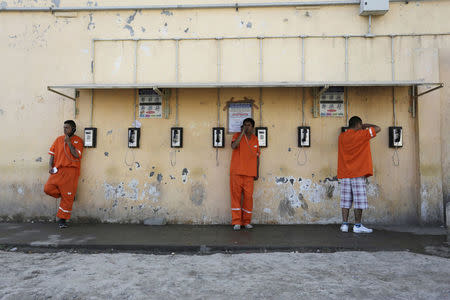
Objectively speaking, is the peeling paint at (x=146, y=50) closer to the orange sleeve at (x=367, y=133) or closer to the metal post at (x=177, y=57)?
the metal post at (x=177, y=57)

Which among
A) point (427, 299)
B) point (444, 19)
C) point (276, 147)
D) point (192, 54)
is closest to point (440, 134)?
point (444, 19)

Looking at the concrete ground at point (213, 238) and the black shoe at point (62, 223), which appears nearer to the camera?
the concrete ground at point (213, 238)

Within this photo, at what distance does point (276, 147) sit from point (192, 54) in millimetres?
2497

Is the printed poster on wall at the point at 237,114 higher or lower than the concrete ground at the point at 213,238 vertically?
higher

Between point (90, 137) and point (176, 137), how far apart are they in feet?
5.71

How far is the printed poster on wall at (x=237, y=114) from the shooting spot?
588 cm

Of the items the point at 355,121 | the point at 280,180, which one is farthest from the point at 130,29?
the point at 355,121

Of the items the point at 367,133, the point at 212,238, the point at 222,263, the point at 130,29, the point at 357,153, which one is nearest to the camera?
the point at 222,263

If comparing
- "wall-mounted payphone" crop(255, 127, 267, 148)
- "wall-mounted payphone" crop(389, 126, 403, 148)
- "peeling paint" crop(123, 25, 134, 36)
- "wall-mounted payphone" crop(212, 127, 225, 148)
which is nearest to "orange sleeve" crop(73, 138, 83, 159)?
"peeling paint" crop(123, 25, 134, 36)

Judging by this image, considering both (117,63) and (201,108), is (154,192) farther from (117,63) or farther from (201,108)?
(117,63)

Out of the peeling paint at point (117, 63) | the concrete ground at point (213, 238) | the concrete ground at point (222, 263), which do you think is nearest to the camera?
the concrete ground at point (222, 263)

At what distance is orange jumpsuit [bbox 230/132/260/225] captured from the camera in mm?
5312

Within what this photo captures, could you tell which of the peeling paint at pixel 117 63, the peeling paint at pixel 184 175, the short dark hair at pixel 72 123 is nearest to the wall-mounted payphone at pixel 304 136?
the peeling paint at pixel 184 175

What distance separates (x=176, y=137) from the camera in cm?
586
